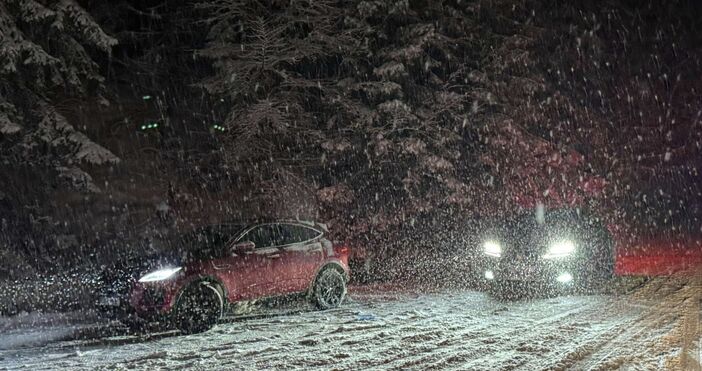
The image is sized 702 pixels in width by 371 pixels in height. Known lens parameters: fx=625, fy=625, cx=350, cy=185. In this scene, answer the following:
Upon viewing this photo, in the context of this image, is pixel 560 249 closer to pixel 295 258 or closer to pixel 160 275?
pixel 295 258

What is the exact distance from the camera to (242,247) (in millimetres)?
9211

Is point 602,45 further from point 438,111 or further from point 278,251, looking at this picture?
point 278,251

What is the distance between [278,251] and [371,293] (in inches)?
119

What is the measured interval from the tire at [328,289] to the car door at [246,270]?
41.1 inches

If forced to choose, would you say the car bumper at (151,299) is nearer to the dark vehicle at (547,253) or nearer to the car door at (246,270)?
the car door at (246,270)

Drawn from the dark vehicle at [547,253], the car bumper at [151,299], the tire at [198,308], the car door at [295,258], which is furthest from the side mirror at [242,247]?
the dark vehicle at [547,253]

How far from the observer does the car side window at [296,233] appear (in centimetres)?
1011

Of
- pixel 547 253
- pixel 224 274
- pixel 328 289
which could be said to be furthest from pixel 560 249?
pixel 224 274

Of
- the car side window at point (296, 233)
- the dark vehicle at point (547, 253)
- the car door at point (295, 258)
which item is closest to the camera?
the car door at point (295, 258)

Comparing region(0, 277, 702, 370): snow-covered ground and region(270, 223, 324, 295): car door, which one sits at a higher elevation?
region(270, 223, 324, 295): car door

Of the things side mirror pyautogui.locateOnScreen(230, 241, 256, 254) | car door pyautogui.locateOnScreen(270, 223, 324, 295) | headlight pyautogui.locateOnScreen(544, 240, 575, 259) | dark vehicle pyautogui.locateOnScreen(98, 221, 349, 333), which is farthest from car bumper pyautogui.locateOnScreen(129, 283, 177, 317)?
headlight pyautogui.locateOnScreen(544, 240, 575, 259)

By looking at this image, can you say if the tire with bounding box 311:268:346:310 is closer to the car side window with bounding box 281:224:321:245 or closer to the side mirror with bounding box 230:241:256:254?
the car side window with bounding box 281:224:321:245

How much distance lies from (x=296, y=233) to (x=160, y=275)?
2.54 meters

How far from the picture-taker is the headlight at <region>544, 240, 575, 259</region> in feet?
34.9
